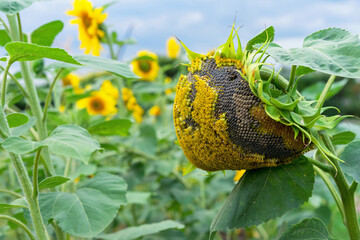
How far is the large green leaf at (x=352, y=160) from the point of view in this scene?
2.74 feet

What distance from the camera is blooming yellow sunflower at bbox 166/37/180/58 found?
11.7 ft

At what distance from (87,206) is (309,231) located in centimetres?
51

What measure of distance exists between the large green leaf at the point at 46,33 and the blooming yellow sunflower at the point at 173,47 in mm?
2250

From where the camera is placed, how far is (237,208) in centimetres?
87

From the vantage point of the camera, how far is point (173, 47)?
11.8 ft

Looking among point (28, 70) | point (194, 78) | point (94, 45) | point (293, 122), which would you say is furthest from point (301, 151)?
point (94, 45)

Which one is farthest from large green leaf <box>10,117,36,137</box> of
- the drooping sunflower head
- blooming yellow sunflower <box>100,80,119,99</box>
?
blooming yellow sunflower <box>100,80,119,99</box>

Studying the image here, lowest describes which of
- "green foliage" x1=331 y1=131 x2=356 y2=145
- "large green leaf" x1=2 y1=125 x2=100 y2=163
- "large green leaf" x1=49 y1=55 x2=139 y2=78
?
"green foliage" x1=331 y1=131 x2=356 y2=145

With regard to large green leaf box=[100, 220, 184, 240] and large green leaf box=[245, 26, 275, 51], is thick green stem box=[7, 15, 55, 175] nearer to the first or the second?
large green leaf box=[100, 220, 184, 240]

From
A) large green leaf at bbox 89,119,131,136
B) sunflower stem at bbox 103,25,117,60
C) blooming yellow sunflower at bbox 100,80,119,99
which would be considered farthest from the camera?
blooming yellow sunflower at bbox 100,80,119,99

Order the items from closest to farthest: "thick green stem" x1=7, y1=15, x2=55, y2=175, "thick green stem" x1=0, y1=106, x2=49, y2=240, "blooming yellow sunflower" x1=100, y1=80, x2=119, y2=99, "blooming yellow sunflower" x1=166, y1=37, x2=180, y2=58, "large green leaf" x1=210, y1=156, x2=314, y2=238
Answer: "large green leaf" x1=210, y1=156, x2=314, y2=238
"thick green stem" x1=0, y1=106, x2=49, y2=240
"thick green stem" x1=7, y1=15, x2=55, y2=175
"blooming yellow sunflower" x1=100, y1=80, x2=119, y2=99
"blooming yellow sunflower" x1=166, y1=37, x2=180, y2=58

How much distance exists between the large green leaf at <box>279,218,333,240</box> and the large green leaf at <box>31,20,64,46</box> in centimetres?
87

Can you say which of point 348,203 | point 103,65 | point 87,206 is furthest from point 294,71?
point 87,206

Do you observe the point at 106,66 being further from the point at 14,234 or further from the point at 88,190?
the point at 14,234
